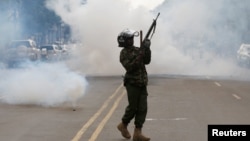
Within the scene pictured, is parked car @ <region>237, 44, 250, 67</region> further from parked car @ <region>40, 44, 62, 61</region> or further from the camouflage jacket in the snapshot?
the camouflage jacket

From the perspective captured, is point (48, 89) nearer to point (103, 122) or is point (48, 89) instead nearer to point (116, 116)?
point (116, 116)

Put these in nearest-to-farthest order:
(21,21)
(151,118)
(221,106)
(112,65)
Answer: (151,118)
(221,106)
(112,65)
(21,21)

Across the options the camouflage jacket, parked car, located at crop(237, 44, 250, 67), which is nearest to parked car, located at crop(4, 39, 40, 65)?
parked car, located at crop(237, 44, 250, 67)

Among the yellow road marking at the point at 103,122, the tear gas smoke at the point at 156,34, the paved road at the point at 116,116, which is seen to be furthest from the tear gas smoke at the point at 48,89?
the tear gas smoke at the point at 156,34

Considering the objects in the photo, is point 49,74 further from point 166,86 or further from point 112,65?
point 112,65

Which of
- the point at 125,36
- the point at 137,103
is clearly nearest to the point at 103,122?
the point at 137,103

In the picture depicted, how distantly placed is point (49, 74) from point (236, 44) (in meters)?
28.2

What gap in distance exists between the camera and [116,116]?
13023mm

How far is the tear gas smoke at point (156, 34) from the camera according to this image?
1215 inches

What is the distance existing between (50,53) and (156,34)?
19.0 metres

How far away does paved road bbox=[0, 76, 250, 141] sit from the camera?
10.5m

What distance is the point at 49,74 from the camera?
1655 cm

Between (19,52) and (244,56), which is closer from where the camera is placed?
(244,56)

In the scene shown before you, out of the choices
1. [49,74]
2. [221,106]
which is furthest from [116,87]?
[221,106]
